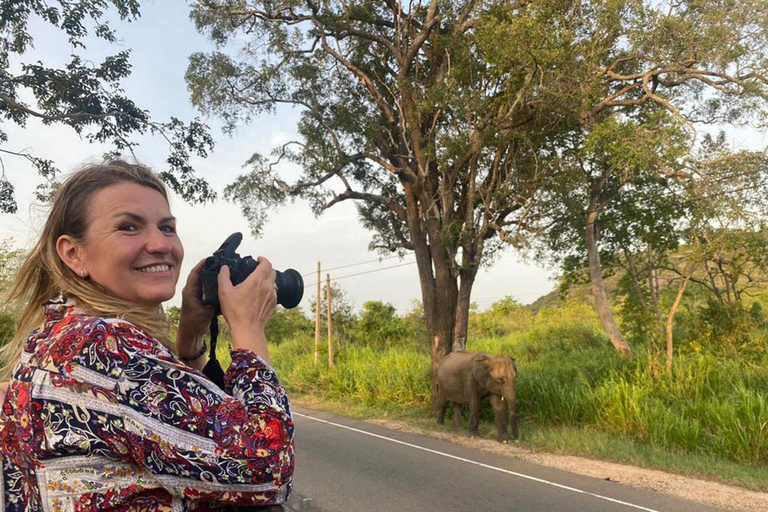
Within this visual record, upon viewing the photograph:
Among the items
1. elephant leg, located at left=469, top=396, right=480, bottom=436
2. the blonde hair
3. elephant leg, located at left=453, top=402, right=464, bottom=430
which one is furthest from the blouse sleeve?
elephant leg, located at left=453, top=402, right=464, bottom=430

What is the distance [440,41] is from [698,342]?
8.25 m

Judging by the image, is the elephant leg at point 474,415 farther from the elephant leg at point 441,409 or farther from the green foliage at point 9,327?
the green foliage at point 9,327

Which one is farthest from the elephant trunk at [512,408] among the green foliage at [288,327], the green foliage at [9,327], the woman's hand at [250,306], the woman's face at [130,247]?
the green foliage at [288,327]

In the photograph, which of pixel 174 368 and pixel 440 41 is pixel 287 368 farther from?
pixel 174 368

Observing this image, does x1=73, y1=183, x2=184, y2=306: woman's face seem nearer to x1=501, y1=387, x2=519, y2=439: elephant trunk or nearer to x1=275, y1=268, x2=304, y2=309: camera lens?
x1=275, y1=268, x2=304, y2=309: camera lens

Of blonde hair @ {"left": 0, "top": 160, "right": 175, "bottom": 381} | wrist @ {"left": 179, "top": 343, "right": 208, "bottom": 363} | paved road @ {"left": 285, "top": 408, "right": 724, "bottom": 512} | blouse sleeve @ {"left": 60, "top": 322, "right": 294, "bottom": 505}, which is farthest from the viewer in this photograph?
paved road @ {"left": 285, "top": 408, "right": 724, "bottom": 512}

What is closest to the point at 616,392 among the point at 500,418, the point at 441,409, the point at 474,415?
the point at 500,418

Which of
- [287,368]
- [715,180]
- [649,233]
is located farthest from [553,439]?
[287,368]

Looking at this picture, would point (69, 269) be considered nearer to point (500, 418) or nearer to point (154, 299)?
point (154, 299)

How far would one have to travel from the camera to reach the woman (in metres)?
0.99

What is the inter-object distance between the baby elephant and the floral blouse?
923cm

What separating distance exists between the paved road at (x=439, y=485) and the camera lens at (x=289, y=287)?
16.3 ft

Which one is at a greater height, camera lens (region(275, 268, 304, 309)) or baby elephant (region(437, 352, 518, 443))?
camera lens (region(275, 268, 304, 309))

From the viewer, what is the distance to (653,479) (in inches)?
277
